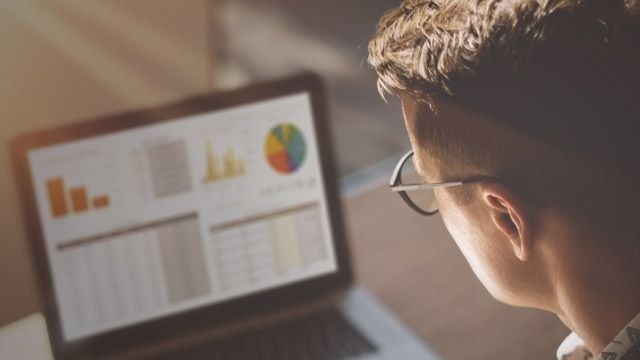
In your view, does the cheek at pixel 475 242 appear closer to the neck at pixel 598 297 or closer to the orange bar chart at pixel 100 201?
the neck at pixel 598 297

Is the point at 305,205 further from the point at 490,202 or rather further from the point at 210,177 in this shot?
the point at 490,202

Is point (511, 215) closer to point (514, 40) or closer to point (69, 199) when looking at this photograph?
point (514, 40)

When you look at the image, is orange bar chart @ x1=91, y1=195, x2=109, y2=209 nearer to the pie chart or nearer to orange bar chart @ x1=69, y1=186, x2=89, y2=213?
orange bar chart @ x1=69, y1=186, x2=89, y2=213

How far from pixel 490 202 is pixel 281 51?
328mm

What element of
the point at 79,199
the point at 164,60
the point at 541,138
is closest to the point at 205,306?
the point at 79,199

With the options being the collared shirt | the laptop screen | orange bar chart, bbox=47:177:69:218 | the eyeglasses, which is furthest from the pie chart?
the collared shirt

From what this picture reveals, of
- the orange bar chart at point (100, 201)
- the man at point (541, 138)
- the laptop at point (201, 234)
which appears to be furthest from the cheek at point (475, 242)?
the orange bar chart at point (100, 201)

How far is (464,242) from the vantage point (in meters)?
0.87

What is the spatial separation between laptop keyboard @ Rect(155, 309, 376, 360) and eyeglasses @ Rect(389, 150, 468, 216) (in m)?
0.18

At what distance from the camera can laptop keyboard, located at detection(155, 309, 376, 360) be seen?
92 cm

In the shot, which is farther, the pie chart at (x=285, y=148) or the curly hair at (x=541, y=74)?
the pie chart at (x=285, y=148)

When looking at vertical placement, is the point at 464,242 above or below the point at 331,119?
below

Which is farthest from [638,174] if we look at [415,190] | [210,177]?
[210,177]

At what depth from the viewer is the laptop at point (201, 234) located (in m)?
0.91
